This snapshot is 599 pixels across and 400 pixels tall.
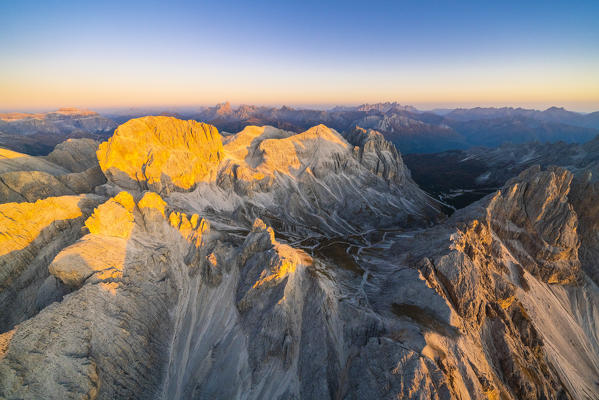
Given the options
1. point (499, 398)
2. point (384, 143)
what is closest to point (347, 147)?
point (384, 143)

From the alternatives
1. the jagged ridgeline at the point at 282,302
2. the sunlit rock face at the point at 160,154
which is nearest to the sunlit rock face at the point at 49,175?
the jagged ridgeline at the point at 282,302

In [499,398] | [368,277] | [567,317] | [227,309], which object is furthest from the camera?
[567,317]

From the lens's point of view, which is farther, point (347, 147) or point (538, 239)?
point (347, 147)

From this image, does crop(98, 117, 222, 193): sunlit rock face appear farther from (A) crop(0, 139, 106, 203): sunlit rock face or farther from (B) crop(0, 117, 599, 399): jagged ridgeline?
(A) crop(0, 139, 106, 203): sunlit rock face

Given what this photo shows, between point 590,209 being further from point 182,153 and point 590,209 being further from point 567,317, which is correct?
point 182,153

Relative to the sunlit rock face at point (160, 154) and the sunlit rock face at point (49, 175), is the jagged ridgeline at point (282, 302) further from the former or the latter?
the sunlit rock face at point (160, 154)

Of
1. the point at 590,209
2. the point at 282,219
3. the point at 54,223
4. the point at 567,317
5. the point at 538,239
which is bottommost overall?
the point at 567,317

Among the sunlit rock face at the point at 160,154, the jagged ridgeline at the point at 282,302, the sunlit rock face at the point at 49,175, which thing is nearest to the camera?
the jagged ridgeline at the point at 282,302
